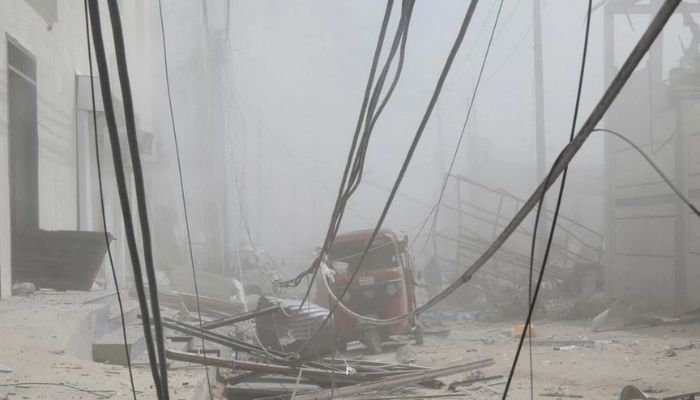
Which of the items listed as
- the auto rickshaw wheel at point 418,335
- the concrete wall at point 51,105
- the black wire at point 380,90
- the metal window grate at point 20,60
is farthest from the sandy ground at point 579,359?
the metal window grate at point 20,60

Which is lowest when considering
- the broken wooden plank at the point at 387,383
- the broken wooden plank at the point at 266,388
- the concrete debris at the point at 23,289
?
the broken wooden plank at the point at 266,388

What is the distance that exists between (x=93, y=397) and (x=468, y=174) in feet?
102

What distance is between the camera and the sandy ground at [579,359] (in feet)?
24.6

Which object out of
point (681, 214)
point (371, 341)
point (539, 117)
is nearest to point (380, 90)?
point (371, 341)

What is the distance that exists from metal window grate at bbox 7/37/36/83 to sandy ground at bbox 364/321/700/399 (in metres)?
6.35

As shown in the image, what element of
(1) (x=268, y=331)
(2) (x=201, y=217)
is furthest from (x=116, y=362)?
(2) (x=201, y=217)

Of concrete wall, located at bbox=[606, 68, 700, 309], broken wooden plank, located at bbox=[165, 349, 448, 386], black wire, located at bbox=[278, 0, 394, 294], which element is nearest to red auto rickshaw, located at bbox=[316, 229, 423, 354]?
broken wooden plank, located at bbox=[165, 349, 448, 386]

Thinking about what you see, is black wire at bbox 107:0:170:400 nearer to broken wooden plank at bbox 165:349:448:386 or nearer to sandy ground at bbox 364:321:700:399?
broken wooden plank at bbox 165:349:448:386

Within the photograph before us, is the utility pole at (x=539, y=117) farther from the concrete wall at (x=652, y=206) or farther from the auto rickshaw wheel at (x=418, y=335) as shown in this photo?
the auto rickshaw wheel at (x=418, y=335)

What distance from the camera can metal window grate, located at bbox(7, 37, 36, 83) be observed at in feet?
→ 31.6

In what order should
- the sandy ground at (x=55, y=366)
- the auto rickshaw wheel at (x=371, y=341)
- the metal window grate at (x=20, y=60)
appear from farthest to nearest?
1. the auto rickshaw wheel at (x=371, y=341)
2. the metal window grate at (x=20, y=60)
3. the sandy ground at (x=55, y=366)

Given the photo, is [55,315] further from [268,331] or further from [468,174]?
[468,174]

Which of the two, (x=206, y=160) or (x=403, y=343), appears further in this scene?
(x=206, y=160)

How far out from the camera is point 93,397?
17.1ft
